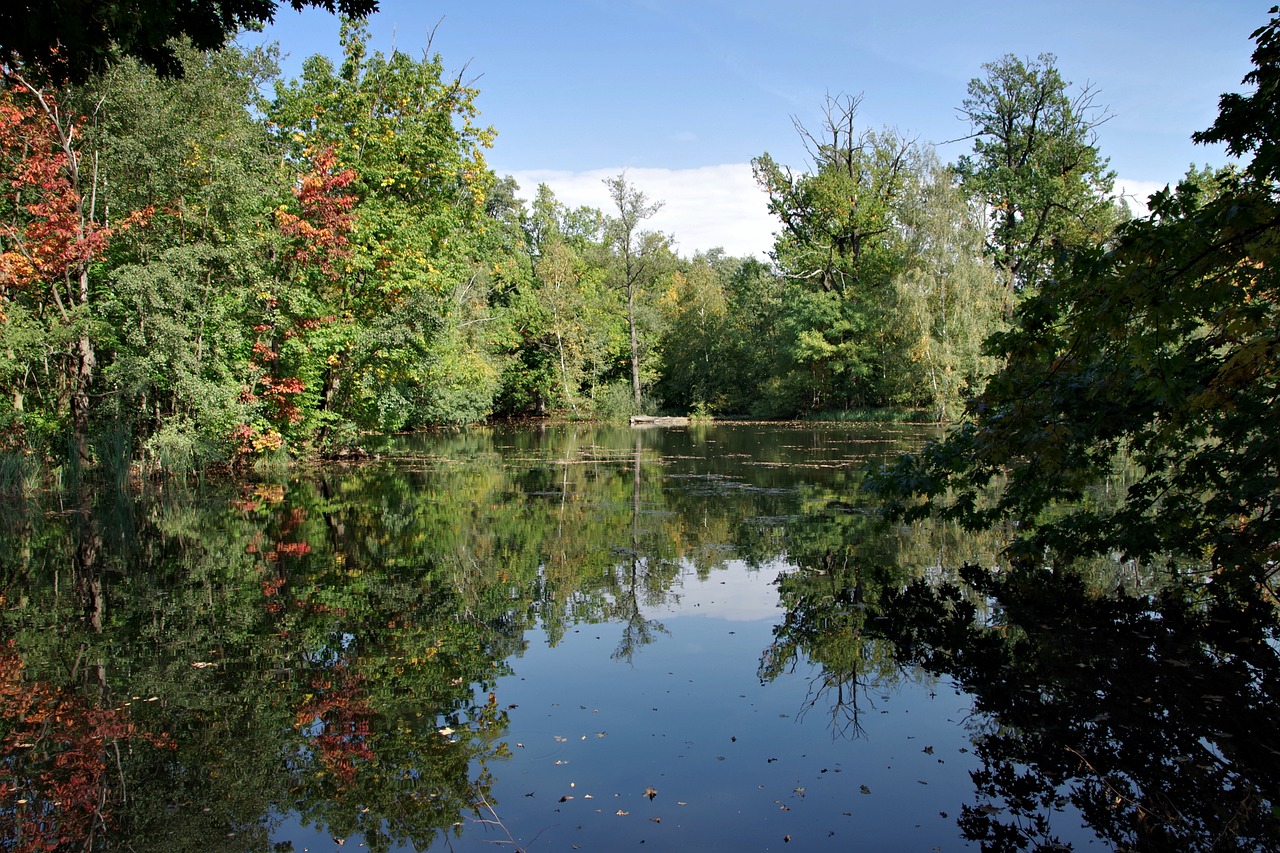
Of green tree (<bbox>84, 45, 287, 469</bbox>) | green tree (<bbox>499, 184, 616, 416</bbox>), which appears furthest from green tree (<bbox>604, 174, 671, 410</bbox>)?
green tree (<bbox>84, 45, 287, 469</bbox>)

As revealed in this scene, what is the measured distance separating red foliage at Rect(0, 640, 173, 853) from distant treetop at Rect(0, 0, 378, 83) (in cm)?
446

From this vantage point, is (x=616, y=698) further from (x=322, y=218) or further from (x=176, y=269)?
(x=322, y=218)

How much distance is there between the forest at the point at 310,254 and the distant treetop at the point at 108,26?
97 mm

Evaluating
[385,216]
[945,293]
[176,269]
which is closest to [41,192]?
[176,269]

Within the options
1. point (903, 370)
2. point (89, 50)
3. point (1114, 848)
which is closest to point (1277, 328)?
point (1114, 848)

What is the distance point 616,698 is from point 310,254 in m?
16.0

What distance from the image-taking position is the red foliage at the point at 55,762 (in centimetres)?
406

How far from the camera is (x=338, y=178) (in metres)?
19.1

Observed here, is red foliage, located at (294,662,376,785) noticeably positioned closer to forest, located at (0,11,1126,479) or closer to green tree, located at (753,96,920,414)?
forest, located at (0,11,1126,479)

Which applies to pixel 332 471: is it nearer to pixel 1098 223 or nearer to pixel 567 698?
pixel 567 698

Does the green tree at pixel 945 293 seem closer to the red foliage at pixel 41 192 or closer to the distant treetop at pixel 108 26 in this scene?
the red foliage at pixel 41 192

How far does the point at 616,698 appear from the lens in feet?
19.7

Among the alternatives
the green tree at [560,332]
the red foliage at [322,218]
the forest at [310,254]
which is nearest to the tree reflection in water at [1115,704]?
the forest at [310,254]

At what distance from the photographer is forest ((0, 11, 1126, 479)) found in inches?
603
